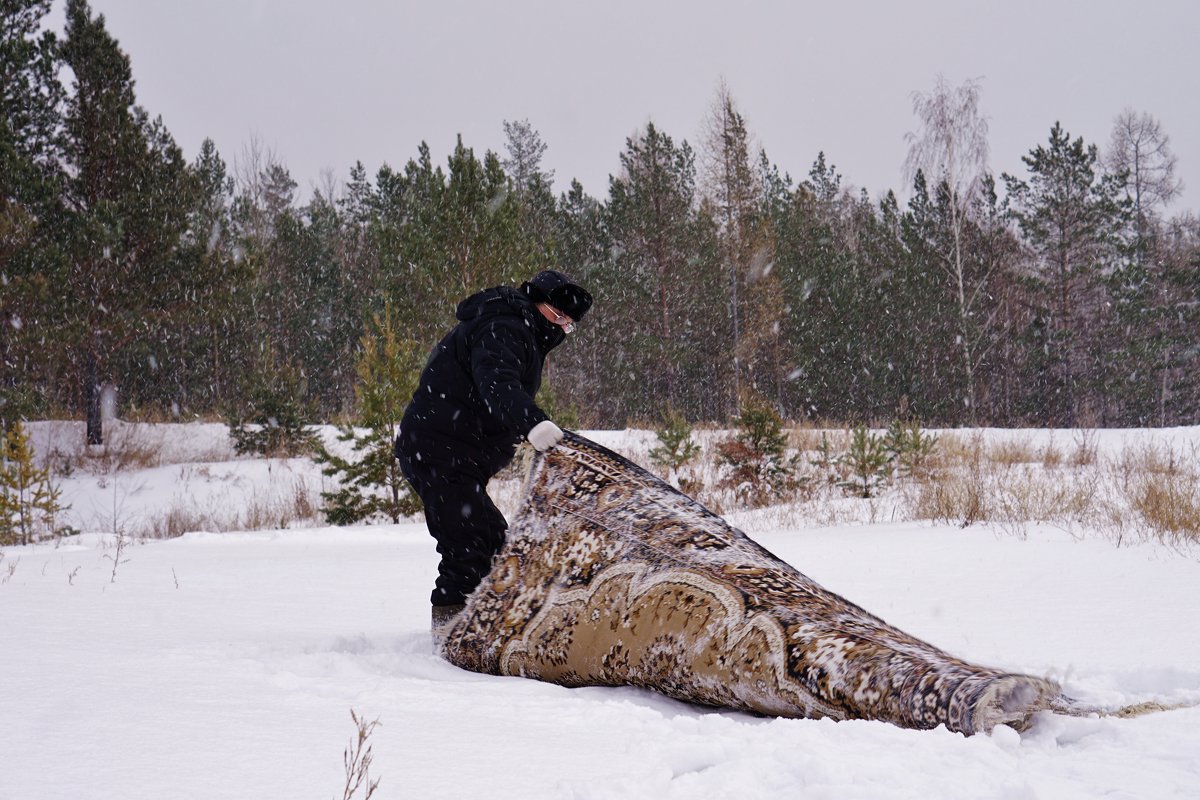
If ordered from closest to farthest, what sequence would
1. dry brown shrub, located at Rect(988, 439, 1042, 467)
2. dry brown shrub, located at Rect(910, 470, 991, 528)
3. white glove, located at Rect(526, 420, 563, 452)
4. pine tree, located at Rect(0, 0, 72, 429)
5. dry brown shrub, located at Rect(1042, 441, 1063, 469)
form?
white glove, located at Rect(526, 420, 563, 452) → dry brown shrub, located at Rect(910, 470, 991, 528) → dry brown shrub, located at Rect(1042, 441, 1063, 469) → dry brown shrub, located at Rect(988, 439, 1042, 467) → pine tree, located at Rect(0, 0, 72, 429)

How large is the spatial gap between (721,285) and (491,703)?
83.3ft

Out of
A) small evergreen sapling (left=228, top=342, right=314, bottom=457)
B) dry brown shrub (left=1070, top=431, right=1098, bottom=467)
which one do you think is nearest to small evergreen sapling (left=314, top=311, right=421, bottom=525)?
small evergreen sapling (left=228, top=342, right=314, bottom=457)

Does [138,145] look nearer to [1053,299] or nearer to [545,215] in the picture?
Result: [545,215]

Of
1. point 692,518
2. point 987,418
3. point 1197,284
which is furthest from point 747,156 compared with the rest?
point 692,518

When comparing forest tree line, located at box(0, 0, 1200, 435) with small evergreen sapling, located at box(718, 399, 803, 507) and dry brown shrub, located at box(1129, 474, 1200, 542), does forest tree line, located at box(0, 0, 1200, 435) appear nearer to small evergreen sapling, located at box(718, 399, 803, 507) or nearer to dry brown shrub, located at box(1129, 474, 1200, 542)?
small evergreen sapling, located at box(718, 399, 803, 507)

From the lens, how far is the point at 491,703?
7.16ft

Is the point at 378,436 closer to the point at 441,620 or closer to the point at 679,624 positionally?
the point at 441,620

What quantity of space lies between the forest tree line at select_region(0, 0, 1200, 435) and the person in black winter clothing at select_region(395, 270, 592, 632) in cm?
1547

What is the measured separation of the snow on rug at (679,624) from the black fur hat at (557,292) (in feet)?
2.00

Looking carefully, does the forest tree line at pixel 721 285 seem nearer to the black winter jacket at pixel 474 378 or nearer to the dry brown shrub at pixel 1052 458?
the dry brown shrub at pixel 1052 458

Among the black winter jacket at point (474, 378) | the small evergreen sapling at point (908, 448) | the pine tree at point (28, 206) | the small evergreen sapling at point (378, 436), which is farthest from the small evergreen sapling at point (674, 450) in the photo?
the pine tree at point (28, 206)

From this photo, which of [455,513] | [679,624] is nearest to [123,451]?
[455,513]

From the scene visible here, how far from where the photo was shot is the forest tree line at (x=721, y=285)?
19094 mm

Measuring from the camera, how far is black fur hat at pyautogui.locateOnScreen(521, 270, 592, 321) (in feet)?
11.3
